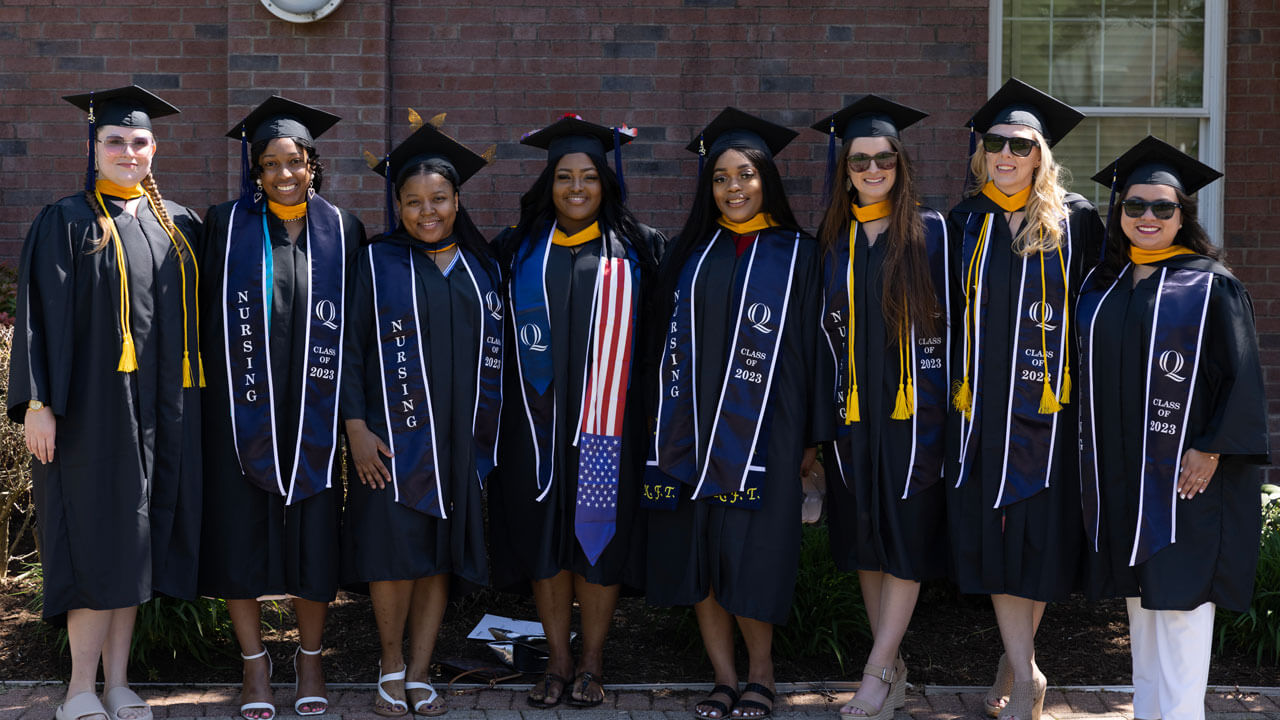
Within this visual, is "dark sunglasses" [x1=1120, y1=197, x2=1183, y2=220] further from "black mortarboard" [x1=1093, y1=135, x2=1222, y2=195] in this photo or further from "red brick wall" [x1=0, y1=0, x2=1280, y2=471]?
"red brick wall" [x1=0, y1=0, x2=1280, y2=471]

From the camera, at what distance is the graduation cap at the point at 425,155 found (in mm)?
4270

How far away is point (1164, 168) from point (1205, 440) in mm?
872

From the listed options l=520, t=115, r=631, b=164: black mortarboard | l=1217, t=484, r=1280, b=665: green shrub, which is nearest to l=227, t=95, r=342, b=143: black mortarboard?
l=520, t=115, r=631, b=164: black mortarboard

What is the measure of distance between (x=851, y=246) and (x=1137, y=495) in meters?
1.20

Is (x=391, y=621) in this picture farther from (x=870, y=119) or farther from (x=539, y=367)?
(x=870, y=119)

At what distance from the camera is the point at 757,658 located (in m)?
Answer: 4.34

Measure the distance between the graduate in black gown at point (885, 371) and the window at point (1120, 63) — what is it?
2381 millimetres

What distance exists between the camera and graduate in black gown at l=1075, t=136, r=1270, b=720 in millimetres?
3738

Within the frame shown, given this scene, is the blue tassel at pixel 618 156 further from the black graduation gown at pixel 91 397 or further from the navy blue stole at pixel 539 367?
the black graduation gown at pixel 91 397

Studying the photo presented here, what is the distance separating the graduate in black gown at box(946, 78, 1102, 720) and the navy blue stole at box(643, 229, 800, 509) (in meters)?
0.61

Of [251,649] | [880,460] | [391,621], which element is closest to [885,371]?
[880,460]

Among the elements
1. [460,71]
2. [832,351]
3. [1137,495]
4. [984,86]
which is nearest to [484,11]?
[460,71]

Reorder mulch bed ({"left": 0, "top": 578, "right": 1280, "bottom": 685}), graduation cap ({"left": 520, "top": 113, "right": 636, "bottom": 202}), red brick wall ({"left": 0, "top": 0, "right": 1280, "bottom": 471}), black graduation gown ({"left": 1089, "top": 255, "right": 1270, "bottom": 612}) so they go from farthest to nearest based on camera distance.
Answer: red brick wall ({"left": 0, "top": 0, "right": 1280, "bottom": 471})
mulch bed ({"left": 0, "top": 578, "right": 1280, "bottom": 685})
graduation cap ({"left": 520, "top": 113, "right": 636, "bottom": 202})
black graduation gown ({"left": 1089, "top": 255, "right": 1270, "bottom": 612})

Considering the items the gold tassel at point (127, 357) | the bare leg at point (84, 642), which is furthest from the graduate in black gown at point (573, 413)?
the bare leg at point (84, 642)
